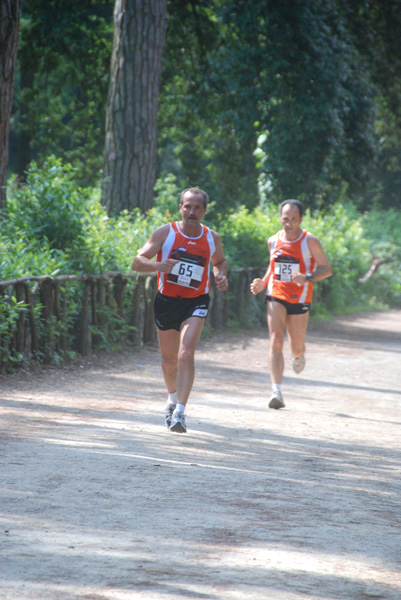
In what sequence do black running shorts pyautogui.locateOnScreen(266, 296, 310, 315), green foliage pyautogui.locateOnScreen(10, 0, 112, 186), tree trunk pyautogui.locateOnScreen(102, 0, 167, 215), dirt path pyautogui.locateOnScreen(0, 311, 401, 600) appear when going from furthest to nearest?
green foliage pyautogui.locateOnScreen(10, 0, 112, 186)
tree trunk pyautogui.locateOnScreen(102, 0, 167, 215)
black running shorts pyautogui.locateOnScreen(266, 296, 310, 315)
dirt path pyautogui.locateOnScreen(0, 311, 401, 600)

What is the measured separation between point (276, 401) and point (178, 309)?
6.80 ft

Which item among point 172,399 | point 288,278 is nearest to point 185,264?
point 172,399

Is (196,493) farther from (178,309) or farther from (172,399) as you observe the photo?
(172,399)

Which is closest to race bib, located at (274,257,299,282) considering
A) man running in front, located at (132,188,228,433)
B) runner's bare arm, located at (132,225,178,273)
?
man running in front, located at (132,188,228,433)

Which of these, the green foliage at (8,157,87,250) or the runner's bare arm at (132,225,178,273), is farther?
the green foliage at (8,157,87,250)

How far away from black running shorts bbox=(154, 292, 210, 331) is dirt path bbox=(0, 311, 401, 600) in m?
0.90

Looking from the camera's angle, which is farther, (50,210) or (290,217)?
(50,210)

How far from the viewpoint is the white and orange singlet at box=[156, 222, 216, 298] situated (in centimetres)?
759

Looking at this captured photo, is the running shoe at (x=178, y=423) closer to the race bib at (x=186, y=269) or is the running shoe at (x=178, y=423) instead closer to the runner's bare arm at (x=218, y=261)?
the race bib at (x=186, y=269)

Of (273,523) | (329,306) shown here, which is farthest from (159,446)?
(329,306)

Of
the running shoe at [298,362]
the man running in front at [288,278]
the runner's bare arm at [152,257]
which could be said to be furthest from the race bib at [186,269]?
the running shoe at [298,362]

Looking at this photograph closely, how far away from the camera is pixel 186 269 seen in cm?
759

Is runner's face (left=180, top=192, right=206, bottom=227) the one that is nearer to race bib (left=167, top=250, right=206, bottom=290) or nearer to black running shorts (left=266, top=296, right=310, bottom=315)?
race bib (left=167, top=250, right=206, bottom=290)

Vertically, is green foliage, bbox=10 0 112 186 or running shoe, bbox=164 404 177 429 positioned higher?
green foliage, bbox=10 0 112 186
